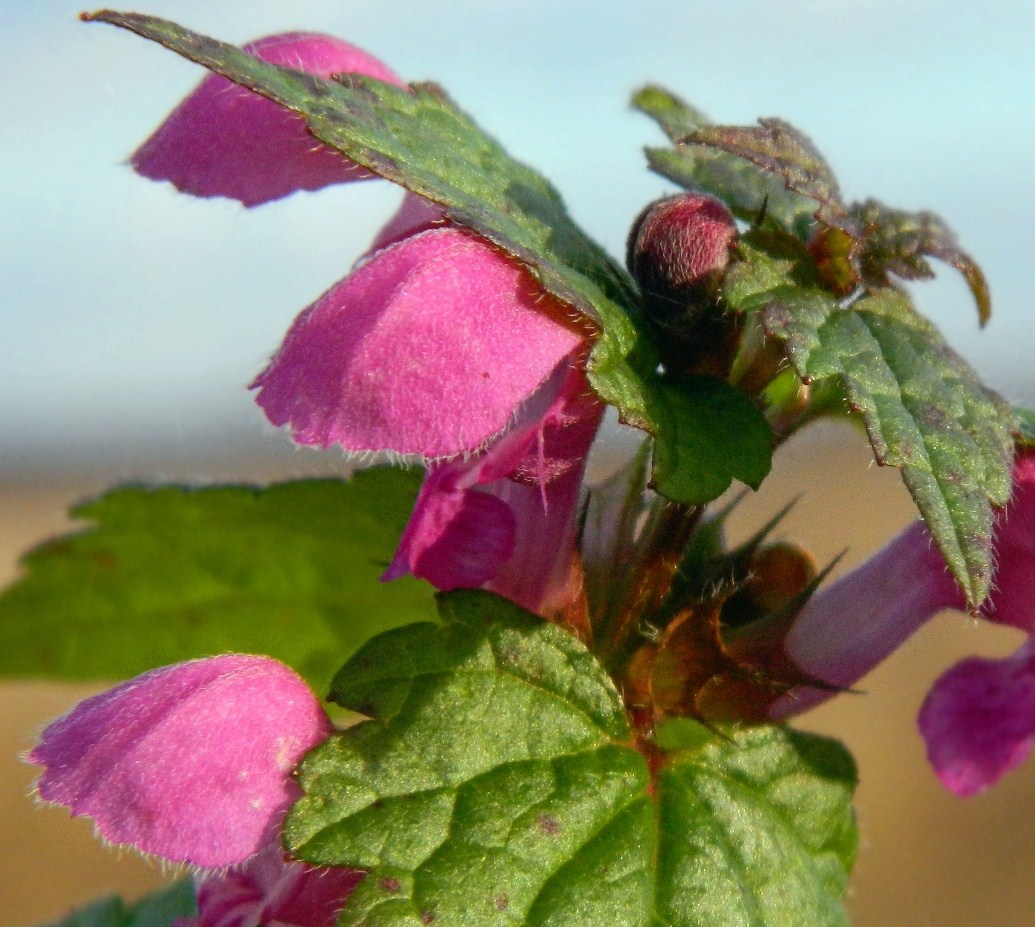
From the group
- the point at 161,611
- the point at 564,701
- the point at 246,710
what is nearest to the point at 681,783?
the point at 564,701

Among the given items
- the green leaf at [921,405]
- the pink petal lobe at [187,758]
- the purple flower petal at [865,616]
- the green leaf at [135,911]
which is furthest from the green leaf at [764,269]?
the green leaf at [135,911]

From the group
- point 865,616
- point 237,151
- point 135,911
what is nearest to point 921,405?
point 865,616

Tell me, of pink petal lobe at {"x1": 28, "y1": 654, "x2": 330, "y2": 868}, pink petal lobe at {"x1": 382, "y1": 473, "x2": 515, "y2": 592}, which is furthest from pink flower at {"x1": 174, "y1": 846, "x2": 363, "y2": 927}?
pink petal lobe at {"x1": 382, "y1": 473, "x2": 515, "y2": 592}

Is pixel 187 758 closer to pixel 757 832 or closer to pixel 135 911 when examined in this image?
pixel 757 832

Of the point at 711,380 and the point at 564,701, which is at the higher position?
the point at 711,380

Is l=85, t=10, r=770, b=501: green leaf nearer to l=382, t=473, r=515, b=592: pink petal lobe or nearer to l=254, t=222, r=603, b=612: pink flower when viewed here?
l=254, t=222, r=603, b=612: pink flower

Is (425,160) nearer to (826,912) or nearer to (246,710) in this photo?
(246,710)
